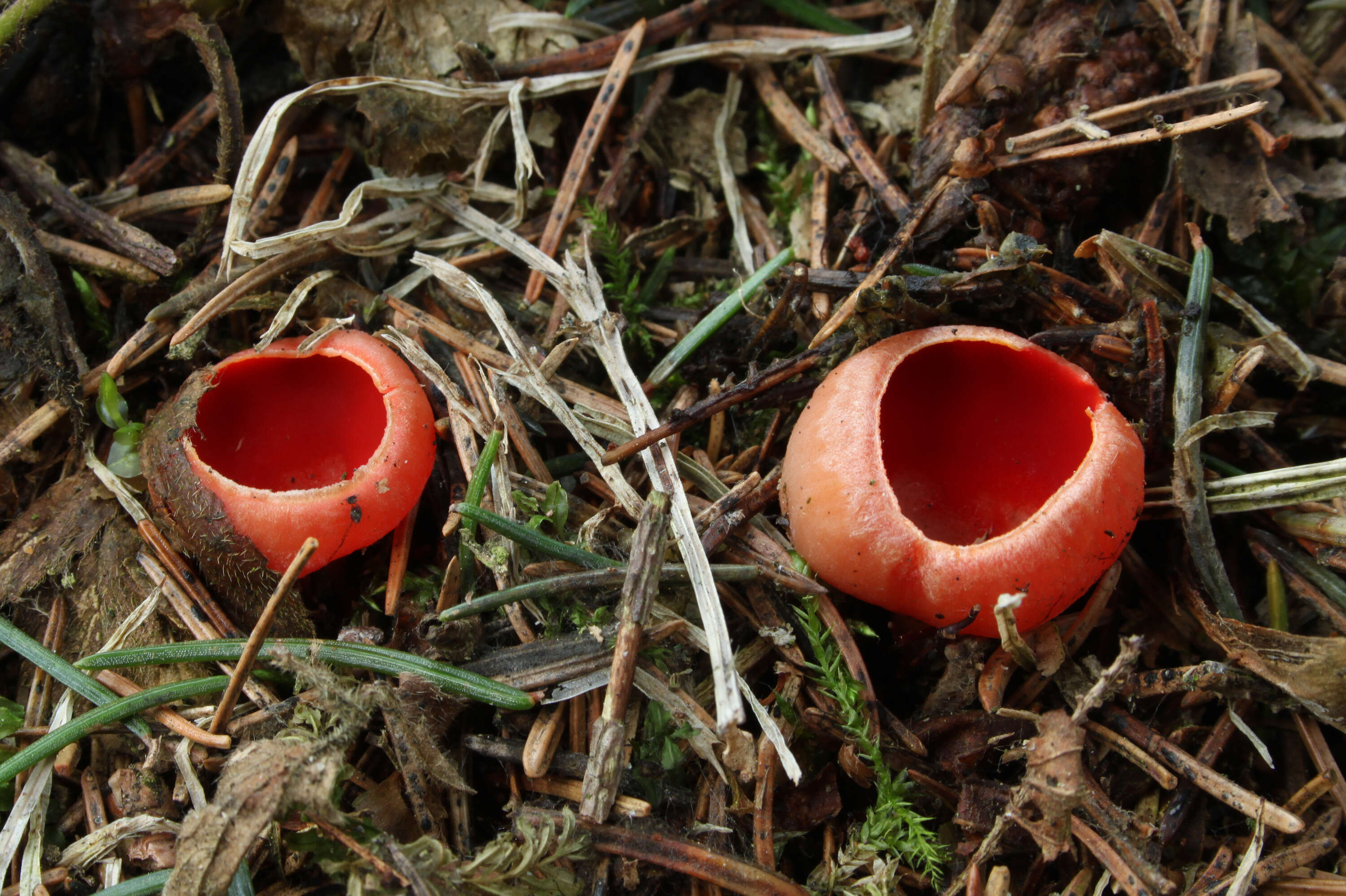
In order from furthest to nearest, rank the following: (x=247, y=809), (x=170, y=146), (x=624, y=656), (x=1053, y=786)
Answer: (x=170, y=146), (x=624, y=656), (x=1053, y=786), (x=247, y=809)

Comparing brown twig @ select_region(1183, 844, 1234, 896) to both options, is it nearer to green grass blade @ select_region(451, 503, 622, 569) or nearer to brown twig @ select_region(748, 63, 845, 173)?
green grass blade @ select_region(451, 503, 622, 569)

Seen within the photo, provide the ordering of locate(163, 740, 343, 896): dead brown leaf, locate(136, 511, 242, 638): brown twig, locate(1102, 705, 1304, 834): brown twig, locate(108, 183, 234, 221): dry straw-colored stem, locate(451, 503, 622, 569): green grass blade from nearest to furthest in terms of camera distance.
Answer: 1. locate(163, 740, 343, 896): dead brown leaf
2. locate(1102, 705, 1304, 834): brown twig
3. locate(451, 503, 622, 569): green grass blade
4. locate(136, 511, 242, 638): brown twig
5. locate(108, 183, 234, 221): dry straw-colored stem

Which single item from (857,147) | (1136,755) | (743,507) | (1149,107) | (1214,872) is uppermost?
(1149,107)

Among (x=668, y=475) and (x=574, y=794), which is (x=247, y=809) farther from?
(x=668, y=475)

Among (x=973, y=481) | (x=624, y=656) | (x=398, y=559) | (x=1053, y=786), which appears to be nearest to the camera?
(x=1053, y=786)

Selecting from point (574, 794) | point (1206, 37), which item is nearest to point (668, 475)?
point (574, 794)

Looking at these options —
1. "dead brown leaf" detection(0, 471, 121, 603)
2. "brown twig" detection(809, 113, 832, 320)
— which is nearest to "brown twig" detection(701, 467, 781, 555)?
"brown twig" detection(809, 113, 832, 320)

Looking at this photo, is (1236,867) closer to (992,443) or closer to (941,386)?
(992,443)

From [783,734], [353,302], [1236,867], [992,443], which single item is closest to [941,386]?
[992,443]
